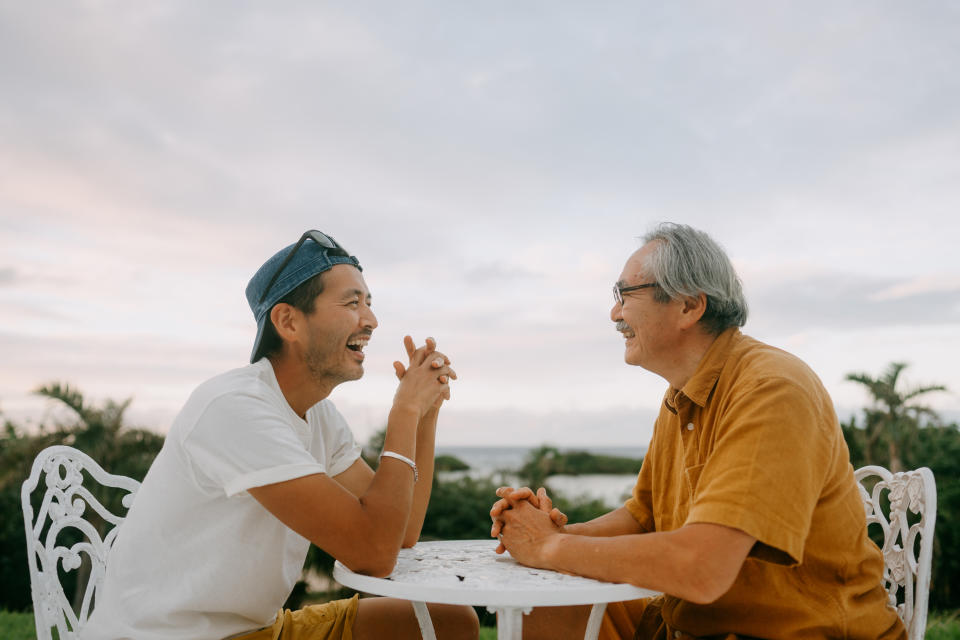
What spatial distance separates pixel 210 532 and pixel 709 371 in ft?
6.20

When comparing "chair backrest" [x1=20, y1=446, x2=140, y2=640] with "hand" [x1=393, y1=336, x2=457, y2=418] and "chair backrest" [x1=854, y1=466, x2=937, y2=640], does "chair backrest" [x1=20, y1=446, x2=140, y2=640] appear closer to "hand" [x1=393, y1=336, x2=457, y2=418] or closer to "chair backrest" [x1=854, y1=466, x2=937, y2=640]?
"hand" [x1=393, y1=336, x2=457, y2=418]

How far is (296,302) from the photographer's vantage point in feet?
9.27

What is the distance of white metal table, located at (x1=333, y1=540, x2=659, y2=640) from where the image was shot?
2.15 m

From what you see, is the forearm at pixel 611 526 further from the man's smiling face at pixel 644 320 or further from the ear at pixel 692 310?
the ear at pixel 692 310

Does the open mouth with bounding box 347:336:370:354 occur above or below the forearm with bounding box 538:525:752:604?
above

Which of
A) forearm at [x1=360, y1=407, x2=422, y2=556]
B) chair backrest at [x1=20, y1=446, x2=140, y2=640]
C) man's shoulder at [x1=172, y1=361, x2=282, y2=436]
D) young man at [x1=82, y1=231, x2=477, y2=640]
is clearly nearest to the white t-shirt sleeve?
young man at [x1=82, y1=231, x2=477, y2=640]

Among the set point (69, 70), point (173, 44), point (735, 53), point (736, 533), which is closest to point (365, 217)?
point (173, 44)

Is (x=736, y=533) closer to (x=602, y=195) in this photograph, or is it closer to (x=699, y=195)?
(x=699, y=195)

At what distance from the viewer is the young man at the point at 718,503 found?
84.3 inches

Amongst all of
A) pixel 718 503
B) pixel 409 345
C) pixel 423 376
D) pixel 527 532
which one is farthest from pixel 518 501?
pixel 718 503

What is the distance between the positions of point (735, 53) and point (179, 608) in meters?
9.50

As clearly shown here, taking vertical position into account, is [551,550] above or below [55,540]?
above

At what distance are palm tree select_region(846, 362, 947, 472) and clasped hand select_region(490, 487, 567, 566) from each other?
9.93m

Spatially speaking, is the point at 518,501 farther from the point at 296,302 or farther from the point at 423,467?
the point at 296,302
